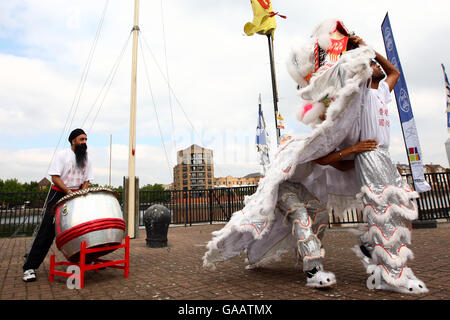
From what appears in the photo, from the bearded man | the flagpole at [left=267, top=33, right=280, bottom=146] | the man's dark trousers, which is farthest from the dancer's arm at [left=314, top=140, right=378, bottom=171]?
the flagpole at [left=267, top=33, right=280, bottom=146]

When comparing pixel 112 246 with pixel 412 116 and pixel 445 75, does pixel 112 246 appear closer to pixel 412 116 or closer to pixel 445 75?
pixel 412 116

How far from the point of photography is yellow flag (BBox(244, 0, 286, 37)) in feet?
33.3

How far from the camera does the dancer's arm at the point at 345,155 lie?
8.29 feet

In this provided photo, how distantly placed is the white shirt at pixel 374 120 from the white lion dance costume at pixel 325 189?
86mm

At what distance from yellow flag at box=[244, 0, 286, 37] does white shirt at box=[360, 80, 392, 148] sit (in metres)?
8.59

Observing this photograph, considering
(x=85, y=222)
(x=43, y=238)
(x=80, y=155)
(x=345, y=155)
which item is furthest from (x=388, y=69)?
(x=43, y=238)

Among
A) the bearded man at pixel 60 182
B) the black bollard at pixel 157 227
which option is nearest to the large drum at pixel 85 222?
the bearded man at pixel 60 182

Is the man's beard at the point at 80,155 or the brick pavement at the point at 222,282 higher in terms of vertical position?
the man's beard at the point at 80,155

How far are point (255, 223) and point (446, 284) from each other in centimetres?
181

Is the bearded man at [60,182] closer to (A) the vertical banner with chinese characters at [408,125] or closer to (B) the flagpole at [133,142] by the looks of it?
(B) the flagpole at [133,142]

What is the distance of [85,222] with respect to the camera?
3.09 m

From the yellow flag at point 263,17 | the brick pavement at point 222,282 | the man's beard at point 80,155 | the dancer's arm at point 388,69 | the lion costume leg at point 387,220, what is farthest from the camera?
the yellow flag at point 263,17
